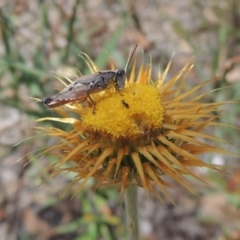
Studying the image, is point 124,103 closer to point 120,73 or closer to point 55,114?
point 120,73

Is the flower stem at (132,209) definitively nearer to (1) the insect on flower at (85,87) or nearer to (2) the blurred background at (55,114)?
(1) the insect on flower at (85,87)

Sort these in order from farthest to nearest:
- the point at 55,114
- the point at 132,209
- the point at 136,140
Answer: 1. the point at 55,114
2. the point at 132,209
3. the point at 136,140

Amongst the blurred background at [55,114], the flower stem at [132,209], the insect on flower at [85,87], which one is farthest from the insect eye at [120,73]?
the blurred background at [55,114]

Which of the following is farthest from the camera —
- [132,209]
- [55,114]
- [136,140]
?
[55,114]

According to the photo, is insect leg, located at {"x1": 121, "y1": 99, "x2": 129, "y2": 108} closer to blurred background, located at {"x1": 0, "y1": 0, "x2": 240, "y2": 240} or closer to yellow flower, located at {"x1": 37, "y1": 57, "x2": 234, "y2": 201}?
yellow flower, located at {"x1": 37, "y1": 57, "x2": 234, "y2": 201}

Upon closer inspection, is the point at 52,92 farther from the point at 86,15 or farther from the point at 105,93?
the point at 86,15

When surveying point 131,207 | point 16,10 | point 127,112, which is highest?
point 16,10

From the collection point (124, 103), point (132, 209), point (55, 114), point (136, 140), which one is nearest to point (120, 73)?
point (124, 103)

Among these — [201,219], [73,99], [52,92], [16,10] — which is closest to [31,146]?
[52,92]
